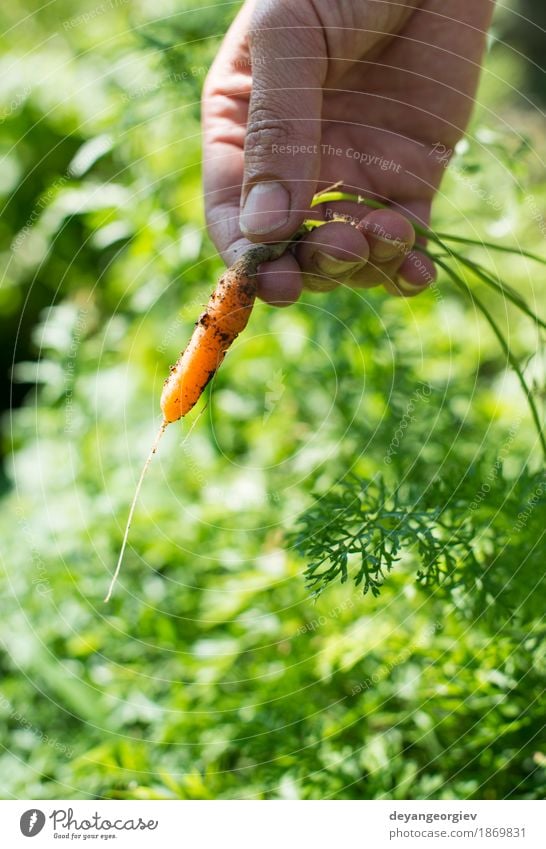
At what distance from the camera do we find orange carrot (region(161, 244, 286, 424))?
121 centimetres

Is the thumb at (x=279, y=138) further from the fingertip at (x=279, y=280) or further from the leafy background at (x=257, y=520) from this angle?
the leafy background at (x=257, y=520)

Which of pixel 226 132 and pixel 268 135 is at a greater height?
pixel 226 132

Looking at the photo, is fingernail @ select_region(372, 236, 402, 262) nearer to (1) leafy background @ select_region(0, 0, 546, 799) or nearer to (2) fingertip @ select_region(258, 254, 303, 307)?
(2) fingertip @ select_region(258, 254, 303, 307)

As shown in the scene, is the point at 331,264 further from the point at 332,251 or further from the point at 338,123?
the point at 338,123

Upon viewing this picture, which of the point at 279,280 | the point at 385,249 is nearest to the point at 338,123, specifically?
the point at 385,249

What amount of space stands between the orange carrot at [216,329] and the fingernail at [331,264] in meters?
0.06

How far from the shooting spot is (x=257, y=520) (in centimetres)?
200

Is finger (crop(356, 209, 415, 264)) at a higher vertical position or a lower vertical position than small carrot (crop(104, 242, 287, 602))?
higher


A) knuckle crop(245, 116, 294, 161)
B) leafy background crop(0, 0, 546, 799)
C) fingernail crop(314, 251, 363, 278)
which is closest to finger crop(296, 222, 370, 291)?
fingernail crop(314, 251, 363, 278)

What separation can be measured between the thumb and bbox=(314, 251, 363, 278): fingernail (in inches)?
2.3

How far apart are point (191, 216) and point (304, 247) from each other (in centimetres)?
116

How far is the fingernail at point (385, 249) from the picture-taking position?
4.42 feet

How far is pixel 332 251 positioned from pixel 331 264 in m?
0.02
